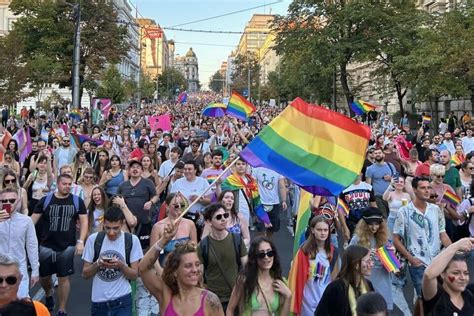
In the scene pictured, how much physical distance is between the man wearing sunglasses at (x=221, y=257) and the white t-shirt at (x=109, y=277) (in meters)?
0.65

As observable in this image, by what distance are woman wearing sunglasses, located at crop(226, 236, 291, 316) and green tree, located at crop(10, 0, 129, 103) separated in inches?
1379

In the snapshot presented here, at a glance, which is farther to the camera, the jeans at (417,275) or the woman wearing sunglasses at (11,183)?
the woman wearing sunglasses at (11,183)

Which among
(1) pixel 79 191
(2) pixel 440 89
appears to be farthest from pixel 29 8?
(1) pixel 79 191

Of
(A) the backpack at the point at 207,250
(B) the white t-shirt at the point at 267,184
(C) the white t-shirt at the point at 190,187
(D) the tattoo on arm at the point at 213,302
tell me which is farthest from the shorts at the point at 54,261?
(B) the white t-shirt at the point at 267,184

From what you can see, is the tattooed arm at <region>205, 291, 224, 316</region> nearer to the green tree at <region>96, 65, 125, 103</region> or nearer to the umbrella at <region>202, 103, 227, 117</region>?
the umbrella at <region>202, 103, 227, 117</region>

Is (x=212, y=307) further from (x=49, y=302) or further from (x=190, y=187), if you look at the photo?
(x=190, y=187)

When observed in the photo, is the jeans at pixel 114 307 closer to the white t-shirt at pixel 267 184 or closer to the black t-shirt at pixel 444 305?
the black t-shirt at pixel 444 305

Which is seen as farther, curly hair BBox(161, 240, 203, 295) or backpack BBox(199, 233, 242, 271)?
backpack BBox(199, 233, 242, 271)

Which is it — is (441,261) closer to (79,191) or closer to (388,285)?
(388,285)

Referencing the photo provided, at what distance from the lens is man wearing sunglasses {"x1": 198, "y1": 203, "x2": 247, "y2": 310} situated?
502cm

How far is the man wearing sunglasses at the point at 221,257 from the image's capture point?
502 centimetres

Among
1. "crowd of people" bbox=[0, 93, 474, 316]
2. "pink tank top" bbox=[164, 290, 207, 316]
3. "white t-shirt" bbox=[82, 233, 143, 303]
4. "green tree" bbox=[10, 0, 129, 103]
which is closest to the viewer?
"pink tank top" bbox=[164, 290, 207, 316]

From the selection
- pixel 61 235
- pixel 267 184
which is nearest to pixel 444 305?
pixel 61 235

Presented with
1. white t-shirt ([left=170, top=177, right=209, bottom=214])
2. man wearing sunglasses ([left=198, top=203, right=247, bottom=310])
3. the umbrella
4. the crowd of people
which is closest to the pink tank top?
the crowd of people
